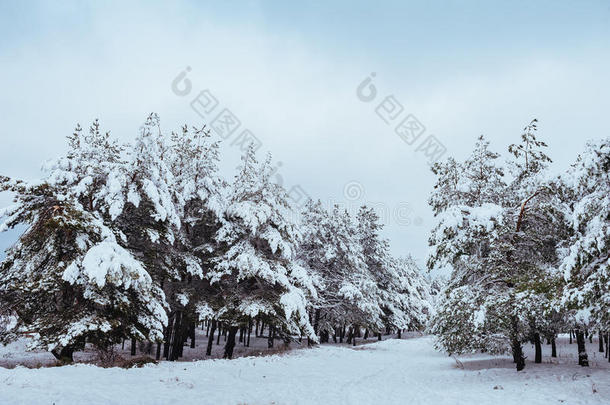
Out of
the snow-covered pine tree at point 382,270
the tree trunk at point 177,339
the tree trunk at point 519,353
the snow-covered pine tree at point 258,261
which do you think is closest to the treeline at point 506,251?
the tree trunk at point 519,353

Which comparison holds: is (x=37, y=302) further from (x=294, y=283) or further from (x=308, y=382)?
(x=294, y=283)

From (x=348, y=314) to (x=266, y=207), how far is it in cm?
1302

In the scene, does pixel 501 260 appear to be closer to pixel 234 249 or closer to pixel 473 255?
pixel 473 255

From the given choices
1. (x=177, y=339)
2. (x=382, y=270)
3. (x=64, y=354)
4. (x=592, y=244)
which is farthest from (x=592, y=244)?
(x=382, y=270)

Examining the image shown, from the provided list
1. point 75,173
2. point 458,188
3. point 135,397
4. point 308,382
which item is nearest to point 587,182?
point 458,188

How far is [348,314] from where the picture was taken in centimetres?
2788

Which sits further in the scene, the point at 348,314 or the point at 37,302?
the point at 348,314

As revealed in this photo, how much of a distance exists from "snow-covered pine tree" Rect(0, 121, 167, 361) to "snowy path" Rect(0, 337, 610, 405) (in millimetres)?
1463

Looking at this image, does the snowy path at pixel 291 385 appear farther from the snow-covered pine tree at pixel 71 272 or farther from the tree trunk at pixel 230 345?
the tree trunk at pixel 230 345

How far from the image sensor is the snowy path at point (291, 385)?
8.82 meters

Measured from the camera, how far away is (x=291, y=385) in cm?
1274

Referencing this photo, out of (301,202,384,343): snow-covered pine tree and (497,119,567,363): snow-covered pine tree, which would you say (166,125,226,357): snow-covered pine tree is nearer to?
(301,202,384,343): snow-covered pine tree

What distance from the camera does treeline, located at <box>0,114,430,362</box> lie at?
12117 mm

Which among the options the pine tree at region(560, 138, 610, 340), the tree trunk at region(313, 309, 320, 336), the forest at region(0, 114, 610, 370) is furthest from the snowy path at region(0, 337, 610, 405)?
the tree trunk at region(313, 309, 320, 336)
